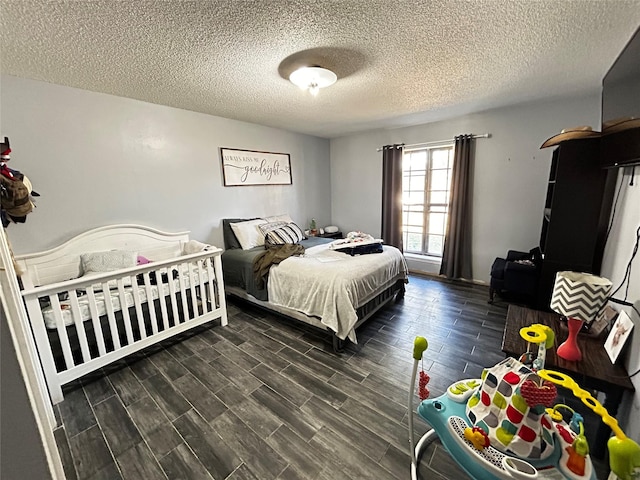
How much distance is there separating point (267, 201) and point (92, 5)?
2.97m

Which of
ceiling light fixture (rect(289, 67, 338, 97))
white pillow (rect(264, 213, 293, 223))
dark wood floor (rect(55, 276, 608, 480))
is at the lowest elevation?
dark wood floor (rect(55, 276, 608, 480))

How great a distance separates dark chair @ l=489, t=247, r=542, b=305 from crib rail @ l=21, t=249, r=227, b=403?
323cm

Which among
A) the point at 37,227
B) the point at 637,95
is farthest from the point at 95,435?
the point at 637,95

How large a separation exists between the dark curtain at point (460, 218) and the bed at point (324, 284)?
44.3 inches

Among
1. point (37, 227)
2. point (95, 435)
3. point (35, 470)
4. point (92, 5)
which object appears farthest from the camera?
point (37, 227)

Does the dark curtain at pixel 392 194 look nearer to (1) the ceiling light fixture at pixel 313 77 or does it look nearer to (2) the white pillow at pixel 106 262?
(1) the ceiling light fixture at pixel 313 77

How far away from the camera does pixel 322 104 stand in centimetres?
303

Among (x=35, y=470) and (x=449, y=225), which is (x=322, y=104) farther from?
(x=35, y=470)

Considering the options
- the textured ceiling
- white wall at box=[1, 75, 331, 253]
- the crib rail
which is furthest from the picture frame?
white wall at box=[1, 75, 331, 253]

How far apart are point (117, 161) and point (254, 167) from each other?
172cm

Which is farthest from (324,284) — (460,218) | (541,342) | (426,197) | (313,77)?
(426,197)

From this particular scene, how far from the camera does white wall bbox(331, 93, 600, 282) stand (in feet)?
10.1

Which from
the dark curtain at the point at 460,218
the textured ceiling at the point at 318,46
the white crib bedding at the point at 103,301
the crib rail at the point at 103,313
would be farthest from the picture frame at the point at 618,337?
the white crib bedding at the point at 103,301

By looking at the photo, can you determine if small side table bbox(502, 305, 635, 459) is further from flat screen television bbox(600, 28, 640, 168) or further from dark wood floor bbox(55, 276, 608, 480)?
flat screen television bbox(600, 28, 640, 168)
